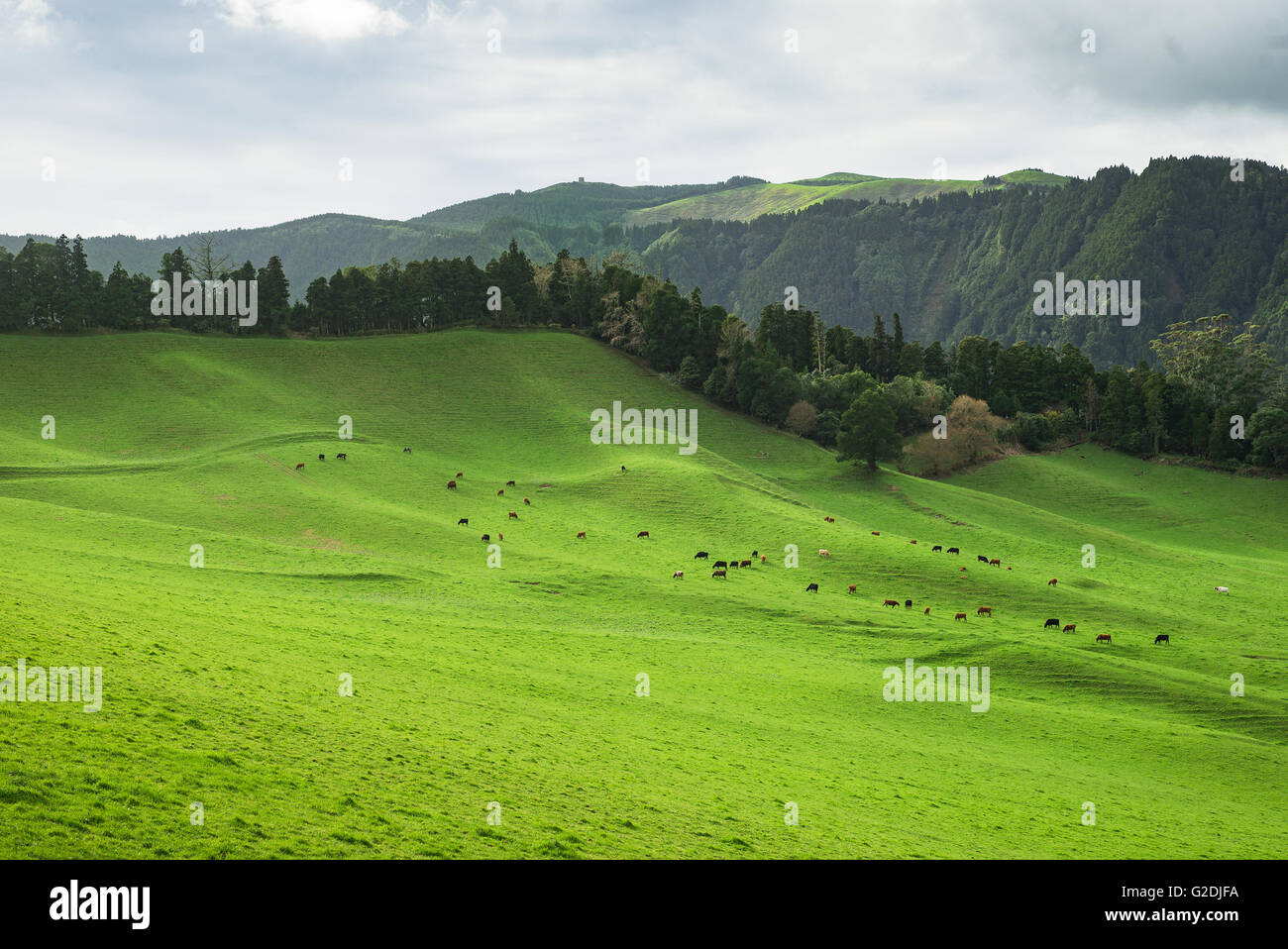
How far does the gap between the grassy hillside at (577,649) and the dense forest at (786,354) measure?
1795cm

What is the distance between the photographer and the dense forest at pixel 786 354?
118 meters

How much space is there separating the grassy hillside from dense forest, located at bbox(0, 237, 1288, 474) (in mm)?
17954

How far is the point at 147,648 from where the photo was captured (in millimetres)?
28906

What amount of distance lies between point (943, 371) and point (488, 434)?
258ft

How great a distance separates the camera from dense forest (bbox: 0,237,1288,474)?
11844cm

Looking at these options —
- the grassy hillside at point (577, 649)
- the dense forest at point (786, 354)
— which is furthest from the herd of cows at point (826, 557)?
the dense forest at point (786, 354)

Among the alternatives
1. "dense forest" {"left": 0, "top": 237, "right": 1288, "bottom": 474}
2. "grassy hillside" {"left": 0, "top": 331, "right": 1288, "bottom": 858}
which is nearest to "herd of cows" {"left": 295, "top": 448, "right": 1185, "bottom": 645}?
"grassy hillside" {"left": 0, "top": 331, "right": 1288, "bottom": 858}

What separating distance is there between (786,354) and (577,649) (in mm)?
104390

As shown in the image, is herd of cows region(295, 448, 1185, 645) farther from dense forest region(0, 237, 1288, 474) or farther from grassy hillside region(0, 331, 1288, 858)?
dense forest region(0, 237, 1288, 474)

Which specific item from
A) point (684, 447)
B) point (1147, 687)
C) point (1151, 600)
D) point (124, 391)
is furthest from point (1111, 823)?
point (124, 391)

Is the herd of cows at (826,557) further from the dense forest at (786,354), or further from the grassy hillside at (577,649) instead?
the dense forest at (786,354)

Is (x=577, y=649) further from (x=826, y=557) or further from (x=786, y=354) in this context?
(x=786, y=354)

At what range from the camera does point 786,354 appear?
14050 cm

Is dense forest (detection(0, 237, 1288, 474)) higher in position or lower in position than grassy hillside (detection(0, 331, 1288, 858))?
higher
